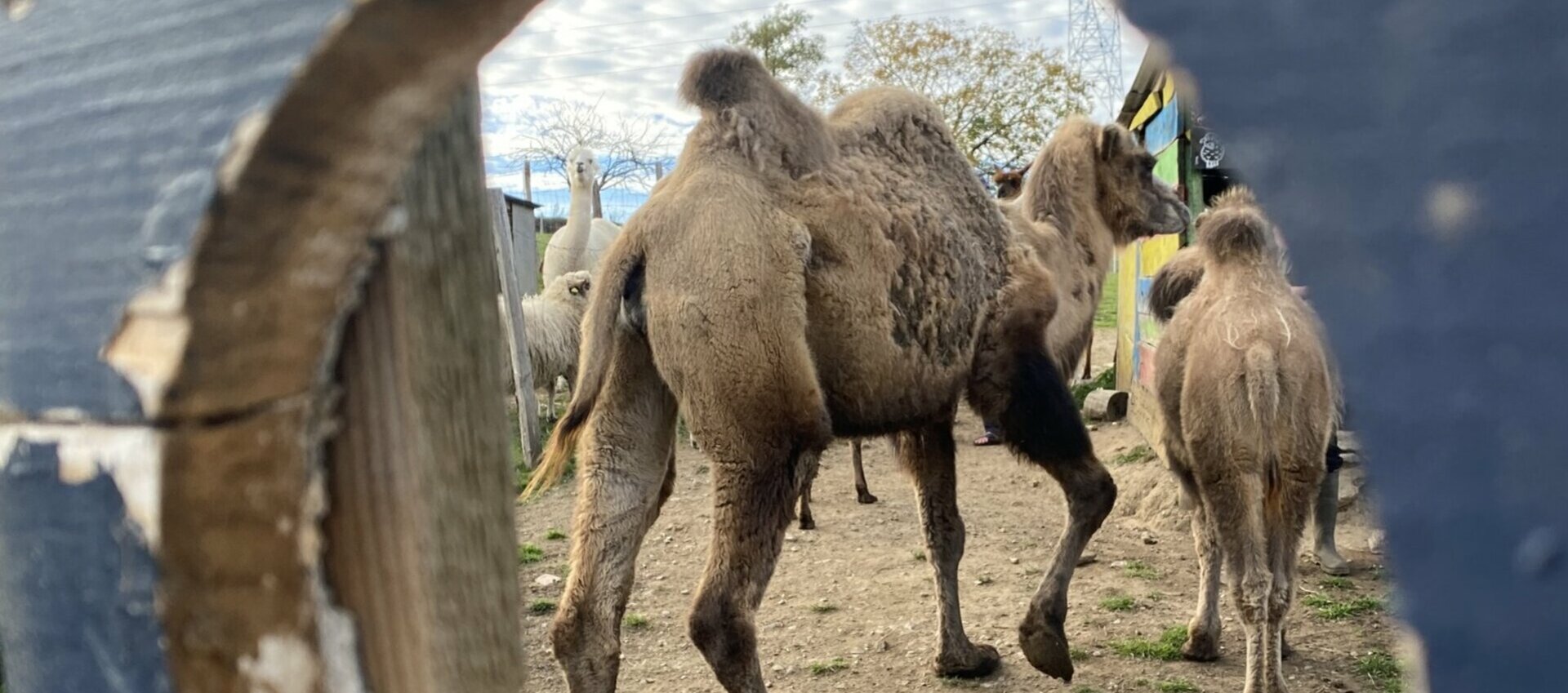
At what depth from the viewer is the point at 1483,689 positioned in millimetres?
663

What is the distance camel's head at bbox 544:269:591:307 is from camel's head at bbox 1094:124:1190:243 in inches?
257

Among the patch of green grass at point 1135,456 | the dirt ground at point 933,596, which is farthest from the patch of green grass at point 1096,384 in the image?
the dirt ground at point 933,596

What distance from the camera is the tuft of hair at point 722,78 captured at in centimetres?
392

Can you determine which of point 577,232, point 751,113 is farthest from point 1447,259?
point 577,232

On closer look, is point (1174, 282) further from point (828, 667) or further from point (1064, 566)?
point (828, 667)

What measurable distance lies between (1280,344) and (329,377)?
13.4ft

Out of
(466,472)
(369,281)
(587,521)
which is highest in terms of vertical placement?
(369,281)

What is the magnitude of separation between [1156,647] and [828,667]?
1570 mm

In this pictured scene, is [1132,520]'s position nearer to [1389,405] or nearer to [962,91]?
[1389,405]

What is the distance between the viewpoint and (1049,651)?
4480 millimetres

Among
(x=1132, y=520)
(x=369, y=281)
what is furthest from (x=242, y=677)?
(x=1132, y=520)

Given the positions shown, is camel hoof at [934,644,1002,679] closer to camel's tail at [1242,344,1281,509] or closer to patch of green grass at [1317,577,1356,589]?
camel's tail at [1242,344,1281,509]

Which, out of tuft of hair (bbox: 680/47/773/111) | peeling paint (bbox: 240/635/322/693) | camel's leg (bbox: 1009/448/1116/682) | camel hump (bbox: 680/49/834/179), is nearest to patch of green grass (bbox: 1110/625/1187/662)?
camel's leg (bbox: 1009/448/1116/682)

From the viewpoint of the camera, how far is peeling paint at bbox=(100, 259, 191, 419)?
2.43 feet
